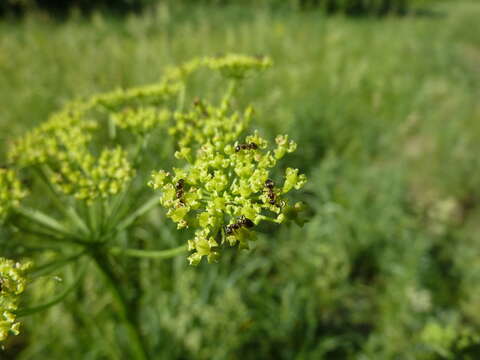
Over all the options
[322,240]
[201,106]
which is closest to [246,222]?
[201,106]

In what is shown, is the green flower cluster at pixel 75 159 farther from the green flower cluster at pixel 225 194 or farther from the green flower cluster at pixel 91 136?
the green flower cluster at pixel 225 194

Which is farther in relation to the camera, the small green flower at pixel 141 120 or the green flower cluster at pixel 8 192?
the small green flower at pixel 141 120

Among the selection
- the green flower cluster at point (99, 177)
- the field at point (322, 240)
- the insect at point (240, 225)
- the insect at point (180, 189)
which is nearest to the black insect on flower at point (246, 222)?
Answer: the insect at point (240, 225)

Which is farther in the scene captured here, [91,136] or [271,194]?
[91,136]

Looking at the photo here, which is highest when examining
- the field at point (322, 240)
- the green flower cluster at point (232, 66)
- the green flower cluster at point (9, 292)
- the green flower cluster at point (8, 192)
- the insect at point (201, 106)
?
the green flower cluster at point (232, 66)

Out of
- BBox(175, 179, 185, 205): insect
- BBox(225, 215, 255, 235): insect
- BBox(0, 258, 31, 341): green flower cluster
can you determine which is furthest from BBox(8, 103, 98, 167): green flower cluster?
BBox(225, 215, 255, 235): insect

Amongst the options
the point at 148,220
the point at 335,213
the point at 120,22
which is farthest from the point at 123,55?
the point at 120,22

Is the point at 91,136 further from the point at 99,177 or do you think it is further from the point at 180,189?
the point at 180,189
